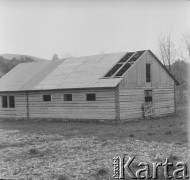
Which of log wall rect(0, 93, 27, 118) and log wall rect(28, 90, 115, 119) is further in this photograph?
log wall rect(0, 93, 27, 118)

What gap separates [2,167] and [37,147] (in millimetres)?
3804

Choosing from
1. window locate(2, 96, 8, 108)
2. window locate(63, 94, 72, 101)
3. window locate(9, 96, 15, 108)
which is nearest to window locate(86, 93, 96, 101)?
window locate(63, 94, 72, 101)

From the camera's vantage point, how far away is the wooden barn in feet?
83.5

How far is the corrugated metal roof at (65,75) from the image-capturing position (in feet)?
88.1

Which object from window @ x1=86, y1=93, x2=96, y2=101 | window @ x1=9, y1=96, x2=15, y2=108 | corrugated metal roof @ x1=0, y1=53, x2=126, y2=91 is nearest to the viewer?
window @ x1=86, y1=93, x2=96, y2=101

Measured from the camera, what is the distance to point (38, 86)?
29.4 meters

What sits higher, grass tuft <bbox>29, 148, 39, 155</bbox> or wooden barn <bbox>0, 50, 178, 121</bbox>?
wooden barn <bbox>0, 50, 178, 121</bbox>

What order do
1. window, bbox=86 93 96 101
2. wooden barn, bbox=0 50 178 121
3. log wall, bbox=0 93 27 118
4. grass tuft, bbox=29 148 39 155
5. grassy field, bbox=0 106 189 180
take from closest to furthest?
grassy field, bbox=0 106 189 180
grass tuft, bbox=29 148 39 155
wooden barn, bbox=0 50 178 121
window, bbox=86 93 96 101
log wall, bbox=0 93 27 118

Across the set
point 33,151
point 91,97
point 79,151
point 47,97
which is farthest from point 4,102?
point 79,151

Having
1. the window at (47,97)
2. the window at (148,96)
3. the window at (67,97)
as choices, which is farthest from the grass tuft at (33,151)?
the window at (148,96)

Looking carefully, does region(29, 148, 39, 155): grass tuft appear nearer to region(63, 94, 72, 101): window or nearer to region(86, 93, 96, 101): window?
region(86, 93, 96, 101): window

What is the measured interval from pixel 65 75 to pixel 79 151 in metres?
16.5

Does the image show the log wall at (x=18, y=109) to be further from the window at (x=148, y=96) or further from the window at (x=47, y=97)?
the window at (x=148, y=96)

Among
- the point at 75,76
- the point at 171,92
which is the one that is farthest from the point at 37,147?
the point at 171,92
